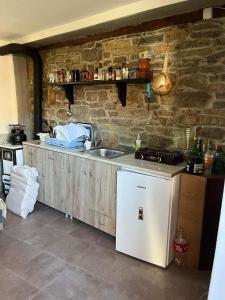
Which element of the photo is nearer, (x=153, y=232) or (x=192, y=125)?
(x=153, y=232)

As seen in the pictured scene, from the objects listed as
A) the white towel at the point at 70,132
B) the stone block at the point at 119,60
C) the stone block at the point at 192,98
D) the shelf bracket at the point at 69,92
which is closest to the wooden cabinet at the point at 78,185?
the white towel at the point at 70,132

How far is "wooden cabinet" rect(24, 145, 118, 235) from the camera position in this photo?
2518 mm

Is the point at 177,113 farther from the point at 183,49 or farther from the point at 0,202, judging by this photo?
the point at 0,202

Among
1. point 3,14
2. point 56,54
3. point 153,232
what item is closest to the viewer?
point 153,232

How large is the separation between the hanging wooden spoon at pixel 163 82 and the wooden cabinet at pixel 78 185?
90 cm

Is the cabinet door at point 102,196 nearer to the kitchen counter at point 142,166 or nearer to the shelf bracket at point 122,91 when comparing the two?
the kitchen counter at point 142,166

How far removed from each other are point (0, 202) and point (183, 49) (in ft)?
8.02

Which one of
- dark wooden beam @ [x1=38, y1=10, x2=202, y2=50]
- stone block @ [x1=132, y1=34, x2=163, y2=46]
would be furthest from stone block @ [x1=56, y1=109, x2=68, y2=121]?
stone block @ [x1=132, y1=34, x2=163, y2=46]

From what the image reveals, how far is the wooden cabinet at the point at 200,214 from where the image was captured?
205 centimetres

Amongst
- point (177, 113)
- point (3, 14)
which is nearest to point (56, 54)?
point (3, 14)

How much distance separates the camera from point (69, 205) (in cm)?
296

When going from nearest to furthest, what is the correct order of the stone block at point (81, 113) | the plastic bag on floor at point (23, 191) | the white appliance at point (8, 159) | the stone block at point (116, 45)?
the stone block at point (116, 45), the plastic bag on floor at point (23, 191), the stone block at point (81, 113), the white appliance at point (8, 159)

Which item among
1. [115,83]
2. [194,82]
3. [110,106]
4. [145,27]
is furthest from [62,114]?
[194,82]

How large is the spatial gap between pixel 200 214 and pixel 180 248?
1.13ft
